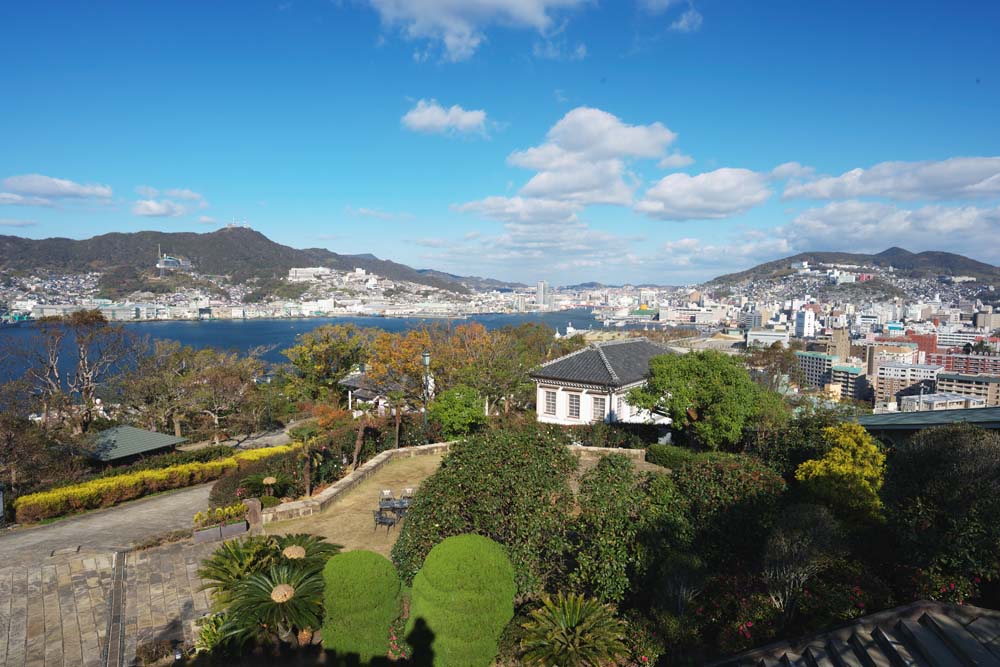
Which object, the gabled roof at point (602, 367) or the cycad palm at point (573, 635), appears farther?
the gabled roof at point (602, 367)

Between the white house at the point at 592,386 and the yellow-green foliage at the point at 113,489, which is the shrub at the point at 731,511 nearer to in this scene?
the yellow-green foliage at the point at 113,489

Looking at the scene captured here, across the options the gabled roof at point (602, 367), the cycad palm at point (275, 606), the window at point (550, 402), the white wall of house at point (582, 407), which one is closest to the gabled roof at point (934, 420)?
the white wall of house at point (582, 407)

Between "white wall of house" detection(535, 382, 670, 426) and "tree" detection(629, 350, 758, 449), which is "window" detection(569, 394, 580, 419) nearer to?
"white wall of house" detection(535, 382, 670, 426)

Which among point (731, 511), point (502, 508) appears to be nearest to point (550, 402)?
point (731, 511)

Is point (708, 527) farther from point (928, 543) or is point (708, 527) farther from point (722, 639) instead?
point (928, 543)

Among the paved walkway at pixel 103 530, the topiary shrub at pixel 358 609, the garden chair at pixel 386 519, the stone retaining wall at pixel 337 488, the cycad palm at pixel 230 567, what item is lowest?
the paved walkway at pixel 103 530
